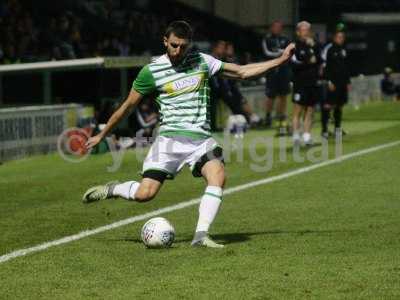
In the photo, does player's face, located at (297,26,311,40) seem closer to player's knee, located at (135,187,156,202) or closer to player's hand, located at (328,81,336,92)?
player's hand, located at (328,81,336,92)

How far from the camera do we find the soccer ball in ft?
33.6

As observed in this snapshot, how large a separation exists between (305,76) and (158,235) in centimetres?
1235

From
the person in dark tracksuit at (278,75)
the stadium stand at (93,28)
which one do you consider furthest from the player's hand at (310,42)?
the stadium stand at (93,28)

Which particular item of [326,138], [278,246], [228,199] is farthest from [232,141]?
[278,246]

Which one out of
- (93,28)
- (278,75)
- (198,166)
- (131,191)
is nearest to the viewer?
(198,166)

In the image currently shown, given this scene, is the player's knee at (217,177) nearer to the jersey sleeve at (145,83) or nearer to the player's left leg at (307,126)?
the jersey sleeve at (145,83)

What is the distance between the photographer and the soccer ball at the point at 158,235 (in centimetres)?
1023

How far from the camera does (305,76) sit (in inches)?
875

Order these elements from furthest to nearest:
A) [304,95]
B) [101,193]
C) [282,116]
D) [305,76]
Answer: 1. [282,116]
2. [305,76]
3. [304,95]
4. [101,193]

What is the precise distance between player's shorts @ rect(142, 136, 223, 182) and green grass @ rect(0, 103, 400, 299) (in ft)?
2.03

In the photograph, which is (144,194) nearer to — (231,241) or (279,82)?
(231,241)

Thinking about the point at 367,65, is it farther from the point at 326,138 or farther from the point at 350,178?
the point at 350,178

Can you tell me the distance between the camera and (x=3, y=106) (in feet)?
78.3

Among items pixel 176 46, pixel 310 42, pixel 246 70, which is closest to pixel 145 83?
pixel 176 46
